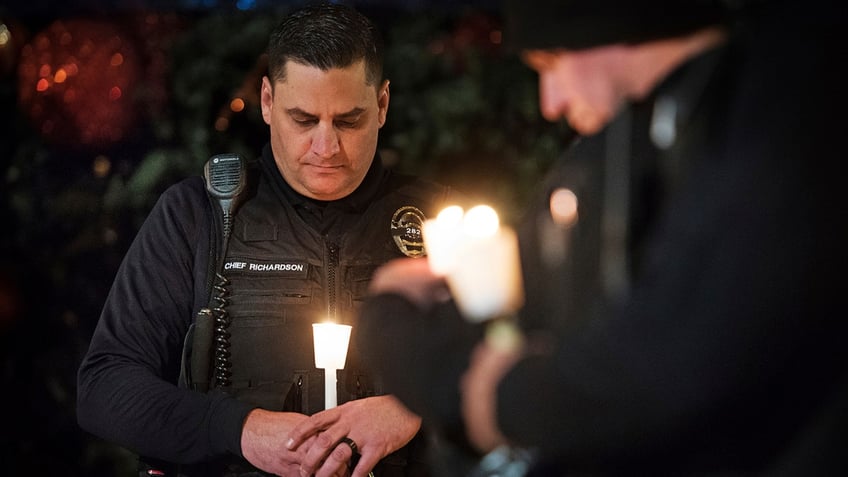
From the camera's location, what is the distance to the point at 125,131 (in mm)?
5219

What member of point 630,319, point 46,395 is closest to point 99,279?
point 46,395

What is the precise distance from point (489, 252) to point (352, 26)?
1609 mm

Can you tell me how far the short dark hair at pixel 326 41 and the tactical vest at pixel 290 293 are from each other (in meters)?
0.44

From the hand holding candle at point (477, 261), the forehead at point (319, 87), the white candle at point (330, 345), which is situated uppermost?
the forehead at point (319, 87)

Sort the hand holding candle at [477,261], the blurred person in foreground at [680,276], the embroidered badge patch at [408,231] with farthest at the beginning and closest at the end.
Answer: the embroidered badge patch at [408,231], the hand holding candle at [477,261], the blurred person in foreground at [680,276]

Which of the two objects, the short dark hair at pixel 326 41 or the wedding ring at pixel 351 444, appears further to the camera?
the short dark hair at pixel 326 41

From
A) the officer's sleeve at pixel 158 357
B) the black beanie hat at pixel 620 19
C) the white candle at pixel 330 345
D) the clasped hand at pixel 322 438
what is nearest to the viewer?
the black beanie hat at pixel 620 19

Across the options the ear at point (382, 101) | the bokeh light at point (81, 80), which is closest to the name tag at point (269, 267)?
the ear at point (382, 101)

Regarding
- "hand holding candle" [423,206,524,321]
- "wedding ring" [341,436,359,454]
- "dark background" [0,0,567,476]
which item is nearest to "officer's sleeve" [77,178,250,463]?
"wedding ring" [341,436,359,454]

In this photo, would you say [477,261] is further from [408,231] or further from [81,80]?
[81,80]

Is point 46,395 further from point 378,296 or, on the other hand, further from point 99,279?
point 378,296

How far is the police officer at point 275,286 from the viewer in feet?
9.80

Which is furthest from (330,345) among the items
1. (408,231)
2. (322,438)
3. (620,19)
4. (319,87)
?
(620,19)

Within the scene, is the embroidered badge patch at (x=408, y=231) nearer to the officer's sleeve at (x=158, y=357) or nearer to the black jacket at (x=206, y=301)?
the black jacket at (x=206, y=301)
